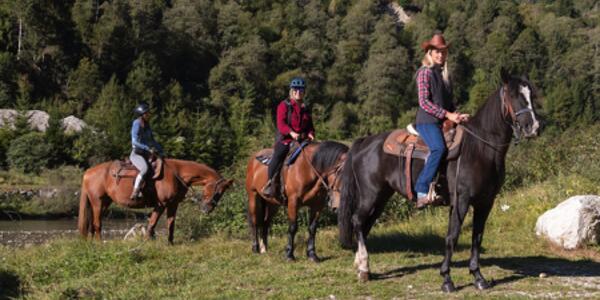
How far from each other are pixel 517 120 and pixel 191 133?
196 ft

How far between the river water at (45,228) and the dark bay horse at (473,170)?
1631 cm

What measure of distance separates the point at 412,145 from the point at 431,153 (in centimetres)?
46

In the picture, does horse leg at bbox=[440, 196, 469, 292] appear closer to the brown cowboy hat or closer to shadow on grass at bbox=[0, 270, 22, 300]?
the brown cowboy hat

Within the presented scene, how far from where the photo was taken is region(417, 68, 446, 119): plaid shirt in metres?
7.85

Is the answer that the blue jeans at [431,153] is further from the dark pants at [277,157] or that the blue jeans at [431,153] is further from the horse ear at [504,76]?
the dark pants at [277,157]

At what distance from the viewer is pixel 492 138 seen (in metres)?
7.75

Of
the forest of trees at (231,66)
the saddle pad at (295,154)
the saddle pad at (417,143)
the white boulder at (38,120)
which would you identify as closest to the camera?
the saddle pad at (417,143)

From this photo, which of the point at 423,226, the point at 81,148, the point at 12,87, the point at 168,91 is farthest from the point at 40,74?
the point at 423,226

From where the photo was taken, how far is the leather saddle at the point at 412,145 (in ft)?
26.0

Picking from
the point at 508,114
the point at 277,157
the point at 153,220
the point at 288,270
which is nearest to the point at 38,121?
the point at 153,220

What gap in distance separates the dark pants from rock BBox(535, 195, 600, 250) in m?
5.04

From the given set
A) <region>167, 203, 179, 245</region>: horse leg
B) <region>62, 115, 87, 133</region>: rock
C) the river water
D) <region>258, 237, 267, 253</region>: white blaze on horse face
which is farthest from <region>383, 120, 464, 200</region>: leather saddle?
<region>62, 115, 87, 133</region>: rock

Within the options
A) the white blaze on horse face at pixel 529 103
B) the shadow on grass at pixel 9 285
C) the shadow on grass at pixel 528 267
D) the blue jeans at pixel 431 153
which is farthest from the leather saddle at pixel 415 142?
the shadow on grass at pixel 9 285

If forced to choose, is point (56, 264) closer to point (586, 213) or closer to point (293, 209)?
point (293, 209)
